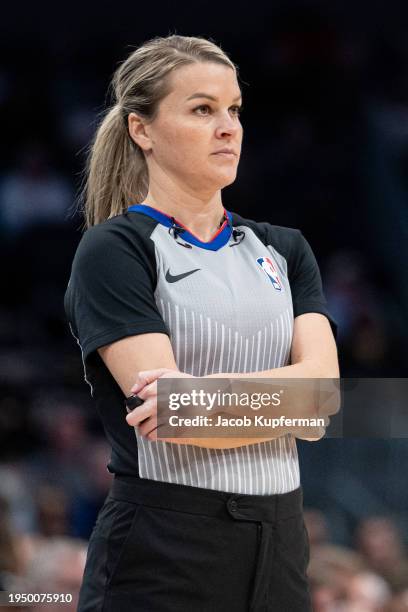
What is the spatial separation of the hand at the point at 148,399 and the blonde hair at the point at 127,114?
0.55 m

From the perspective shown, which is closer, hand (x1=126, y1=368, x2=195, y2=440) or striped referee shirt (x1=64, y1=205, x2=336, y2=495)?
hand (x1=126, y1=368, x2=195, y2=440)

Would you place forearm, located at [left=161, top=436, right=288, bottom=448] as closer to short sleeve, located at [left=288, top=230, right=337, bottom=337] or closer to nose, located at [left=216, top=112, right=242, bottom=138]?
short sleeve, located at [left=288, top=230, right=337, bottom=337]

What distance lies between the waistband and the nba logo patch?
46 cm

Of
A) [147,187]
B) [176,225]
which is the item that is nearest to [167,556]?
[176,225]

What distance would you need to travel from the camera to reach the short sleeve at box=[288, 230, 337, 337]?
2146 mm

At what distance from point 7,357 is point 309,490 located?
3.20 meters

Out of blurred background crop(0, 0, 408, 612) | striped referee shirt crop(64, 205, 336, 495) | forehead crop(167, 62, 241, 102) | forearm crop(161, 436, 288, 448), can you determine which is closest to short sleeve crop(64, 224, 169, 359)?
striped referee shirt crop(64, 205, 336, 495)

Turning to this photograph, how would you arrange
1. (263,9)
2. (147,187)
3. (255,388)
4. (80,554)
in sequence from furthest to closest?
(263,9) < (80,554) < (147,187) < (255,388)

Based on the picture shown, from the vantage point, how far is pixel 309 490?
2.49m

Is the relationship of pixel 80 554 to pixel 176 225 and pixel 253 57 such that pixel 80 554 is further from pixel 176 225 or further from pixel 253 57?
pixel 253 57

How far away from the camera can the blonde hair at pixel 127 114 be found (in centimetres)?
211

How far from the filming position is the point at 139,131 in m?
2.17

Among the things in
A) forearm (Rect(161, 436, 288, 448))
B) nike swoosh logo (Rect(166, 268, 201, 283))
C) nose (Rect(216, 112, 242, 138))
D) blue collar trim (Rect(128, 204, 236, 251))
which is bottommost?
forearm (Rect(161, 436, 288, 448))

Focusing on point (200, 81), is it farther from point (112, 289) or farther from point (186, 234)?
point (112, 289)
